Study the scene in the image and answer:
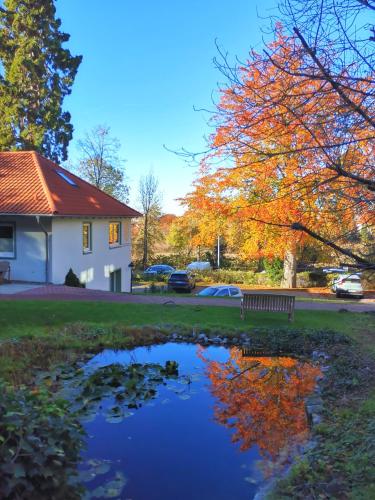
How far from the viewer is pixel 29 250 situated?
62.1ft

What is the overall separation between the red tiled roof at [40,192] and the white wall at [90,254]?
24.6 inches

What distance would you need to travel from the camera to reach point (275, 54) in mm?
3787

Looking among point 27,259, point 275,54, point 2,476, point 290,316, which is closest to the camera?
point 2,476

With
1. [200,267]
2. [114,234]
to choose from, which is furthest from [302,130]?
[200,267]

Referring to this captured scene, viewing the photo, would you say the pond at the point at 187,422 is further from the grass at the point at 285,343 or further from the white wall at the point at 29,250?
the white wall at the point at 29,250

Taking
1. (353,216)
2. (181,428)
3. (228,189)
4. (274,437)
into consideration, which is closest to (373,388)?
(274,437)

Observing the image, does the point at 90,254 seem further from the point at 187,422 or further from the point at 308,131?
the point at 308,131

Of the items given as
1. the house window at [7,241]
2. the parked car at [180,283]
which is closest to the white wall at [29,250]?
the house window at [7,241]

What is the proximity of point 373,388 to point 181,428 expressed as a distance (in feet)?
10.2

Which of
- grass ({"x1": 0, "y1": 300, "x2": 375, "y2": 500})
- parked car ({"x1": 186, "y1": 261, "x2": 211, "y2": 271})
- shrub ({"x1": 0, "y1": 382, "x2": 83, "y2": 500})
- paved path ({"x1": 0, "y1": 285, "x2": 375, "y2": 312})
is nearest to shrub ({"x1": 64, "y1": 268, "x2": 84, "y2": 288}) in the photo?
paved path ({"x1": 0, "y1": 285, "x2": 375, "y2": 312})

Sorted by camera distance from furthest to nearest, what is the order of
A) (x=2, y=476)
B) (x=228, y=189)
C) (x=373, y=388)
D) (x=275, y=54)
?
1. (x=228, y=189)
2. (x=373, y=388)
3. (x=275, y=54)
4. (x=2, y=476)

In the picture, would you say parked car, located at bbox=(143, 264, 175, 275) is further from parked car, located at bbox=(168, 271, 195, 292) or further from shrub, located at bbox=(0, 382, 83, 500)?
shrub, located at bbox=(0, 382, 83, 500)

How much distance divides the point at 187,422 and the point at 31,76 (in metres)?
29.6

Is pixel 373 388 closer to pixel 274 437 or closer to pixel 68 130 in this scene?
pixel 274 437
